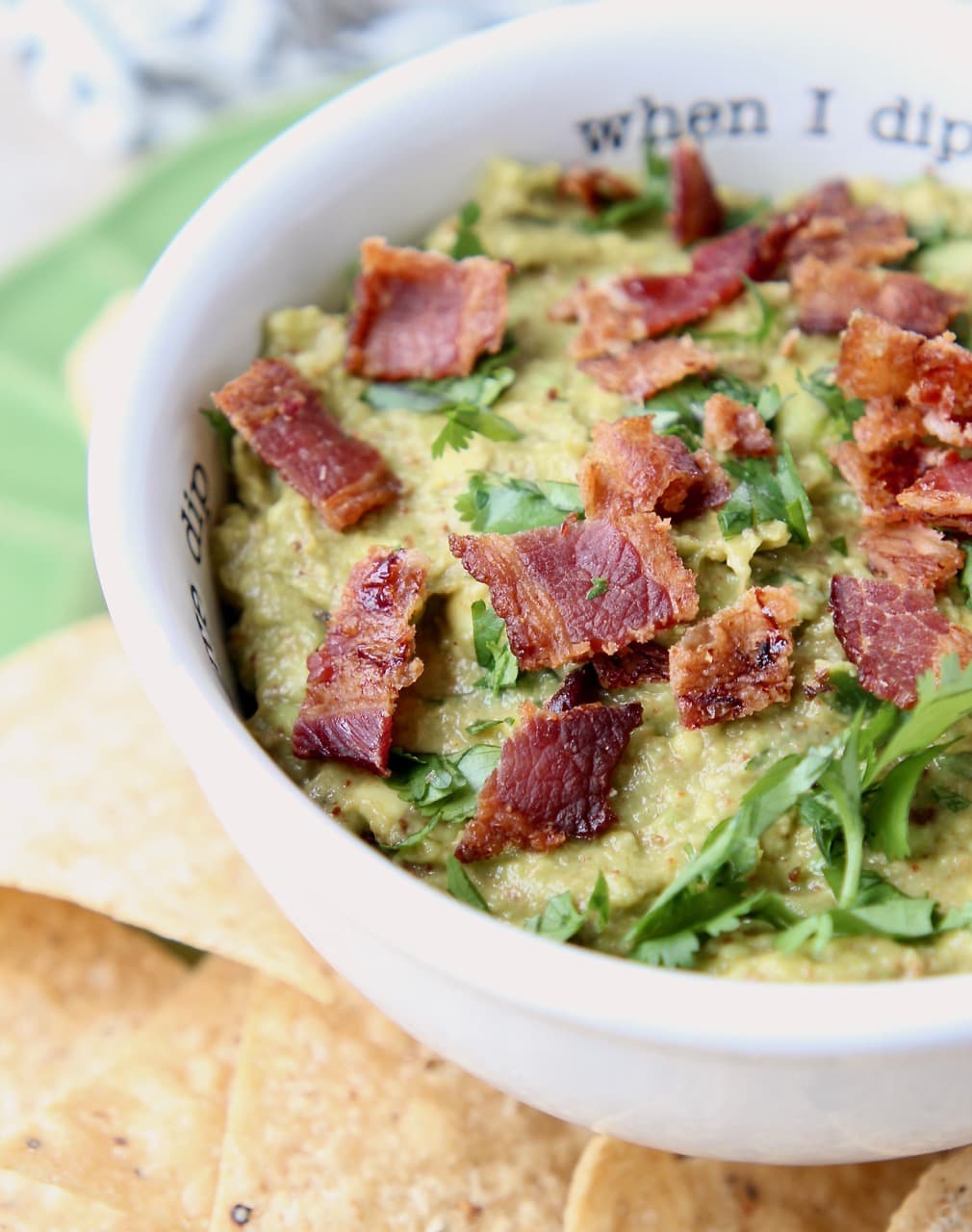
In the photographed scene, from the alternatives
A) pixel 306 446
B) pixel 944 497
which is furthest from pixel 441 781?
pixel 944 497

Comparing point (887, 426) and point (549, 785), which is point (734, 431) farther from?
point (549, 785)

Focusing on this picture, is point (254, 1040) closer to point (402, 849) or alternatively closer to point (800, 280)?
point (402, 849)

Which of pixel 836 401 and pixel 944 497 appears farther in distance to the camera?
pixel 836 401

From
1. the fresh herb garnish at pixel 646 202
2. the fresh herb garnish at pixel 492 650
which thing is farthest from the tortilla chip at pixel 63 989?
the fresh herb garnish at pixel 646 202

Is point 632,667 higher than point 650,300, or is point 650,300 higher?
point 650,300

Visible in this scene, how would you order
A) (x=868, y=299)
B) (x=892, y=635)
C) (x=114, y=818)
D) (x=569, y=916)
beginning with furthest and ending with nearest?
(x=114, y=818), (x=868, y=299), (x=892, y=635), (x=569, y=916)

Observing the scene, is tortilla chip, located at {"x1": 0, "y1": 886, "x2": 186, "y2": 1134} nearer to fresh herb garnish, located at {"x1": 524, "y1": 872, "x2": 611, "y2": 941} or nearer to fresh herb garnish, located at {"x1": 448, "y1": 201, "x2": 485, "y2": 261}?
fresh herb garnish, located at {"x1": 524, "y1": 872, "x2": 611, "y2": 941}

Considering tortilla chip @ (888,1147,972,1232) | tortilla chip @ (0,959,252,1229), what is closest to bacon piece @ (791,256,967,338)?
tortilla chip @ (888,1147,972,1232)
